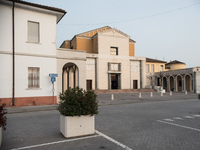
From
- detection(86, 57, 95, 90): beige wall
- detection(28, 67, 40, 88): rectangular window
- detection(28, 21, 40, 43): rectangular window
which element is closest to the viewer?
detection(28, 67, 40, 88): rectangular window

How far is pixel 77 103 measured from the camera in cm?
575

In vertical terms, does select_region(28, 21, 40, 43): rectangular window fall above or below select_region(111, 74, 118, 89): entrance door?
above

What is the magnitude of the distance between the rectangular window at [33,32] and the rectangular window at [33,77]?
8.67ft

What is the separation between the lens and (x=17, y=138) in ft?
19.0

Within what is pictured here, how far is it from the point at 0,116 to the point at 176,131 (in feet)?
20.4

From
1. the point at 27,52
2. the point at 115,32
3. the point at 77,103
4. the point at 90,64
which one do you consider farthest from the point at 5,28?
the point at 115,32

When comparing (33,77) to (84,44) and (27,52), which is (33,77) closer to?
(27,52)

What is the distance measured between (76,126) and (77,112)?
0.52 metres

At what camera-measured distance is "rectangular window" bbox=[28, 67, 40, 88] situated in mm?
14273

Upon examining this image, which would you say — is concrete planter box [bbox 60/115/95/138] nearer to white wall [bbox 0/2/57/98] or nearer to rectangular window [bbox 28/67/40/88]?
white wall [bbox 0/2/57/98]

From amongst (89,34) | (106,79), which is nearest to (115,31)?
(89,34)

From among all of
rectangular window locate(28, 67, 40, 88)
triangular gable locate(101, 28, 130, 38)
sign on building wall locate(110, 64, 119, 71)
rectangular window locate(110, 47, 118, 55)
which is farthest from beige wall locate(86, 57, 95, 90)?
rectangular window locate(28, 67, 40, 88)

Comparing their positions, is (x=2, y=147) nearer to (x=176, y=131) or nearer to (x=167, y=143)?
(x=167, y=143)

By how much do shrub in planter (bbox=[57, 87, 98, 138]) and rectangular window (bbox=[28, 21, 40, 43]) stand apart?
10439mm
